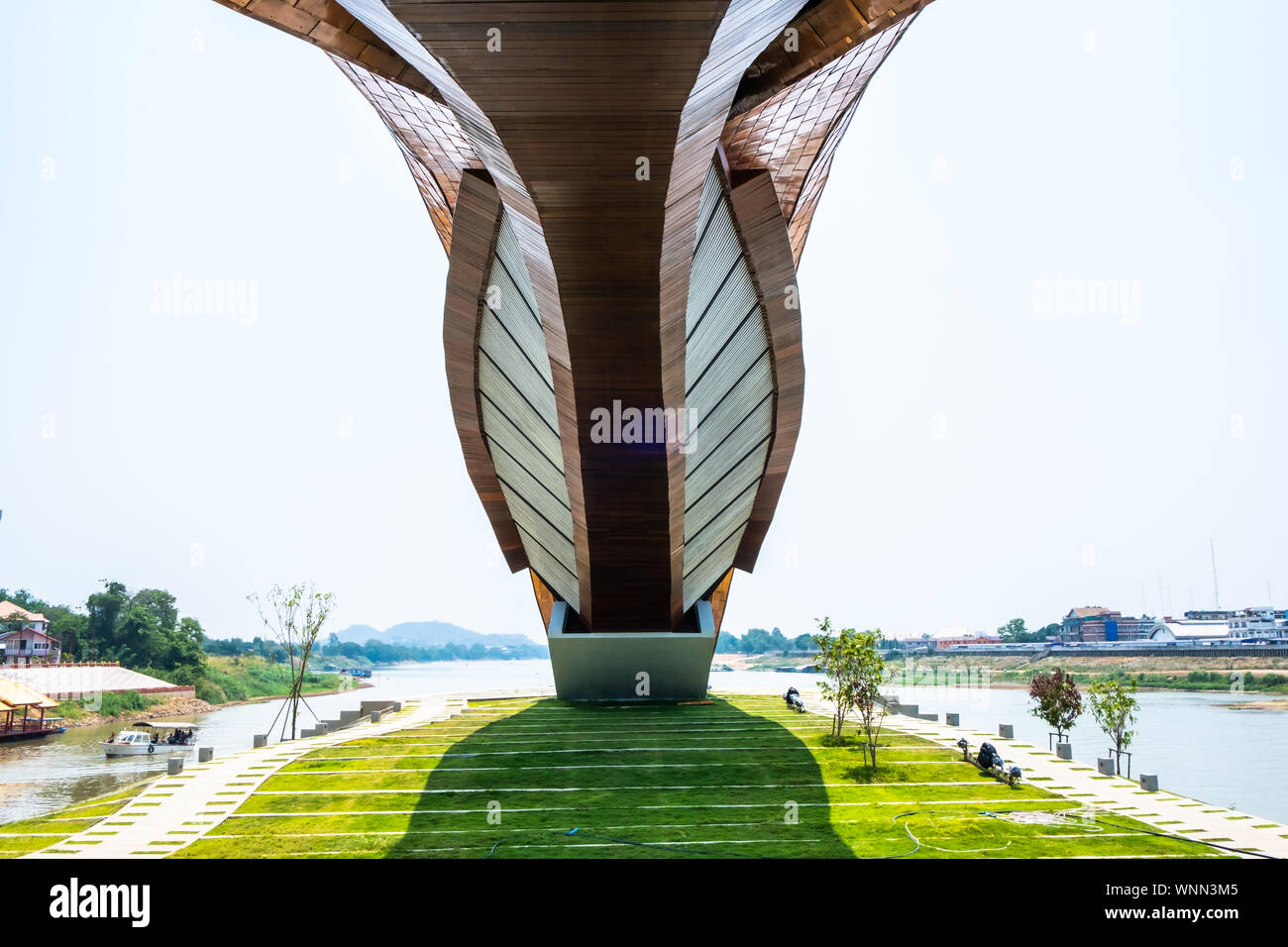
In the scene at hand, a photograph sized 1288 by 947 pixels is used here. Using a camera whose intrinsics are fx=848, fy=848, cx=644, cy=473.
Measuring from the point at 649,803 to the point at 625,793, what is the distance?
742 mm

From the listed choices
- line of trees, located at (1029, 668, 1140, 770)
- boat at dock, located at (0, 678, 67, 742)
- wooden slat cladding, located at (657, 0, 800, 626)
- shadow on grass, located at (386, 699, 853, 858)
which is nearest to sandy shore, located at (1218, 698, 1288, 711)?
line of trees, located at (1029, 668, 1140, 770)

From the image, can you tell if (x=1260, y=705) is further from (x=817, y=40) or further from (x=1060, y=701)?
(x=817, y=40)

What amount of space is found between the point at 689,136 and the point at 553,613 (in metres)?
16.8

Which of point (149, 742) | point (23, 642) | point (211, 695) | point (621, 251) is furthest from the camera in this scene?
point (211, 695)

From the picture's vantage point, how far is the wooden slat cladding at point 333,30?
11664 mm

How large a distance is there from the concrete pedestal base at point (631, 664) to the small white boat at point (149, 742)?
24.4m

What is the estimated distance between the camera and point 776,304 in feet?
65.1

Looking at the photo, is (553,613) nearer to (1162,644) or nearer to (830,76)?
(830,76)

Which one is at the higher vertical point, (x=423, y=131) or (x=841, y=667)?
(x=423, y=131)

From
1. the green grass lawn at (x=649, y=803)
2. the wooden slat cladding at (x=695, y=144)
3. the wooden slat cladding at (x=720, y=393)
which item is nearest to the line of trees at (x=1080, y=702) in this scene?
the green grass lawn at (x=649, y=803)

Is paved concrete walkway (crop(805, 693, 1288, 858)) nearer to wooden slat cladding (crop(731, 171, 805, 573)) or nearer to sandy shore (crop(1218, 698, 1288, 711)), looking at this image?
wooden slat cladding (crop(731, 171, 805, 573))

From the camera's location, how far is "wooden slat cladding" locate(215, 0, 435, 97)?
38.3ft

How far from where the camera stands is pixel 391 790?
1512 cm

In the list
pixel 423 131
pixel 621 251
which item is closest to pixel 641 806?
pixel 621 251
